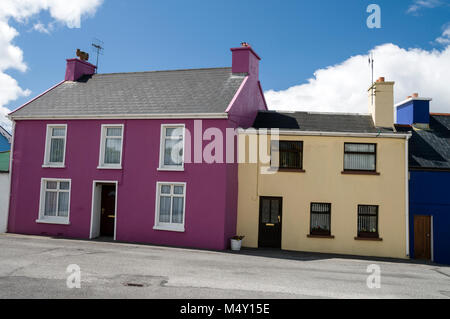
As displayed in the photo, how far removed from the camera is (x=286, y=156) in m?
18.0

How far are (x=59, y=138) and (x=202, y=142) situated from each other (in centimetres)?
788

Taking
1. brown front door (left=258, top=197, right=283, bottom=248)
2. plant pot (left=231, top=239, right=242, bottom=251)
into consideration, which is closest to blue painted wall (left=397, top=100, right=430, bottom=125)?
brown front door (left=258, top=197, right=283, bottom=248)

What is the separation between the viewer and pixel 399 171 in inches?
683

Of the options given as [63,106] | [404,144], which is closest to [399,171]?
[404,144]

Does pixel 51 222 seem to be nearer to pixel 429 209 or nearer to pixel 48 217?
pixel 48 217

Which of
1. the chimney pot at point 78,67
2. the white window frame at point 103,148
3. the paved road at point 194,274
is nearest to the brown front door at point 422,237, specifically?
the paved road at point 194,274

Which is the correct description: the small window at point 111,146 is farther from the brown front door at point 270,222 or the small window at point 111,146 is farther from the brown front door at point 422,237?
the brown front door at point 422,237

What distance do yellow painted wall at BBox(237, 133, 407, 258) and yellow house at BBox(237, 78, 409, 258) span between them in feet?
0.14

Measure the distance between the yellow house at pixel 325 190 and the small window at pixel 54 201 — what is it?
28.8ft

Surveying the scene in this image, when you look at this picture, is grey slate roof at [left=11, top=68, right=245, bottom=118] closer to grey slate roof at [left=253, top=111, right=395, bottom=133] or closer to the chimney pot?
the chimney pot

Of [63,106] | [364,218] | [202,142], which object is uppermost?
[63,106]
